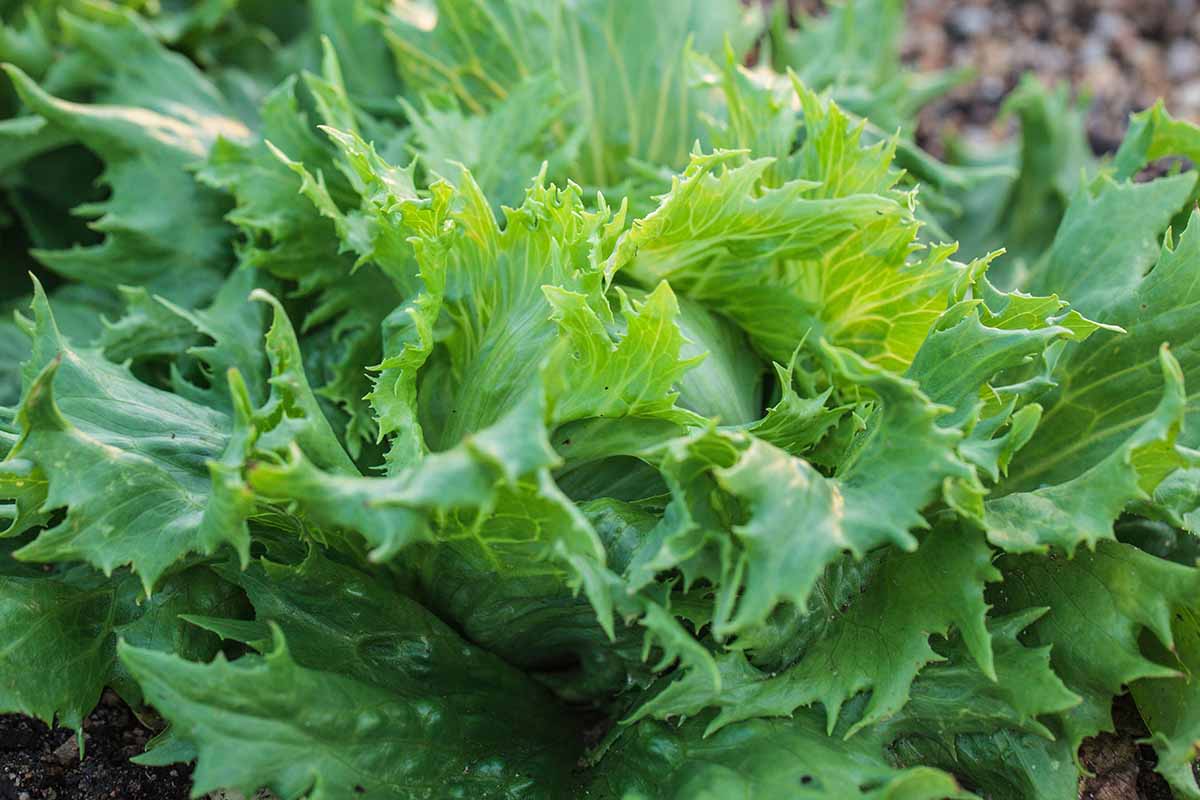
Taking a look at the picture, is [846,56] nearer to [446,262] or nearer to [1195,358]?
[1195,358]

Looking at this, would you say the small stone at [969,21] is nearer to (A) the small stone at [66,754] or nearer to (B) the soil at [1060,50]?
(B) the soil at [1060,50]

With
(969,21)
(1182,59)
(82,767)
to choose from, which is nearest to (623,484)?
(82,767)

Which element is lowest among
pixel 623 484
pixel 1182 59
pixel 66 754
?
pixel 66 754

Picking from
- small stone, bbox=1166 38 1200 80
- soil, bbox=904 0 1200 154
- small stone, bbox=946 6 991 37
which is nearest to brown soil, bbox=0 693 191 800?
soil, bbox=904 0 1200 154

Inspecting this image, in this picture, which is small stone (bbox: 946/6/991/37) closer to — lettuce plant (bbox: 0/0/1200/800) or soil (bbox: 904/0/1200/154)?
soil (bbox: 904/0/1200/154)

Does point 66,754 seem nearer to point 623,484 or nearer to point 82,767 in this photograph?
point 82,767

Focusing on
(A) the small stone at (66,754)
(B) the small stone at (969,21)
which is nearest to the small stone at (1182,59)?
(B) the small stone at (969,21)

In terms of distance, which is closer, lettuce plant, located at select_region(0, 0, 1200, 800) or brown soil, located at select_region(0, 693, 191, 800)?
lettuce plant, located at select_region(0, 0, 1200, 800)

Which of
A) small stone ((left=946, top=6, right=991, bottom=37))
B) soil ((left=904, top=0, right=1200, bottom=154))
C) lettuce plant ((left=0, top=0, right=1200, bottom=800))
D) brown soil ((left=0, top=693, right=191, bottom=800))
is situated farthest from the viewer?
small stone ((left=946, top=6, right=991, bottom=37))
